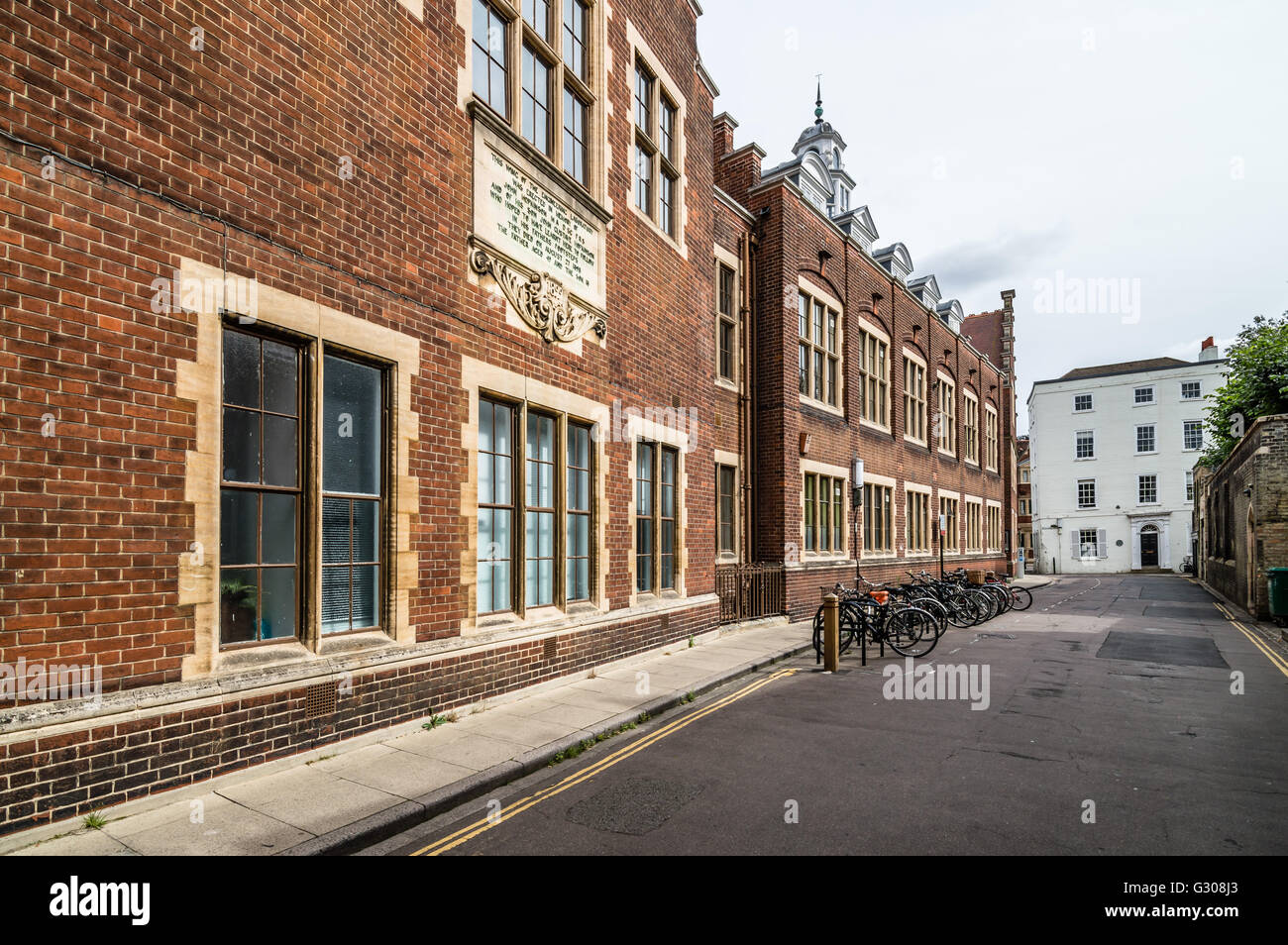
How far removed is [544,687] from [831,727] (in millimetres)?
3277

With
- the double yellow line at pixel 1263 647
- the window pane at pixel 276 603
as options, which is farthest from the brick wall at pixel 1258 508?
the window pane at pixel 276 603

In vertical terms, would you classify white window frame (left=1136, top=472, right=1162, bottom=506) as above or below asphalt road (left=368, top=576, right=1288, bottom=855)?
above

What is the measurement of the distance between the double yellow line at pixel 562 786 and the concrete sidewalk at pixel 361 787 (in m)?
0.33

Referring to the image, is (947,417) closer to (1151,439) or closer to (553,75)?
(553,75)

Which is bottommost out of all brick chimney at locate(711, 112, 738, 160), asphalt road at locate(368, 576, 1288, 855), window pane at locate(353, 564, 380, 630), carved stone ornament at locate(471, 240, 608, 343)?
asphalt road at locate(368, 576, 1288, 855)

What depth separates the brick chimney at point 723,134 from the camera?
670 inches

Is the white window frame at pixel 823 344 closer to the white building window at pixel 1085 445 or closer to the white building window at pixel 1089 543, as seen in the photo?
the white building window at pixel 1089 543

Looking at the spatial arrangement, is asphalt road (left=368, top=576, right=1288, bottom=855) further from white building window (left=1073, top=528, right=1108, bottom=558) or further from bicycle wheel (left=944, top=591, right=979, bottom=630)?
white building window (left=1073, top=528, right=1108, bottom=558)

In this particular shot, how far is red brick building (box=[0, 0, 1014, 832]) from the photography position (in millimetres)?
4172

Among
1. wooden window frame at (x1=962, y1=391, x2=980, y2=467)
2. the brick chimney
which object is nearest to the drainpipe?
the brick chimney

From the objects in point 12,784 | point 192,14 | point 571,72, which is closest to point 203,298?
point 192,14

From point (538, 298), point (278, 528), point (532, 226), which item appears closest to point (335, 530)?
point (278, 528)

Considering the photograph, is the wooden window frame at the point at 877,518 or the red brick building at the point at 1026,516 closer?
the wooden window frame at the point at 877,518

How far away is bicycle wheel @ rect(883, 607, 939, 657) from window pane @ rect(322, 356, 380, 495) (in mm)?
8826
